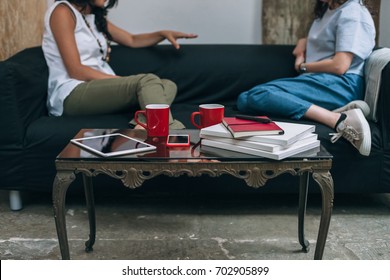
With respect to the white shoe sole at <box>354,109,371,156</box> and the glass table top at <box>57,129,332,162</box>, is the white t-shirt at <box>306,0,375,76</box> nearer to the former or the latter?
the white shoe sole at <box>354,109,371,156</box>

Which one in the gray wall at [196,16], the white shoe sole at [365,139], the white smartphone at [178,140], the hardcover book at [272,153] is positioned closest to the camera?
the hardcover book at [272,153]

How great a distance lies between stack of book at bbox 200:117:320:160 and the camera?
1580 mm

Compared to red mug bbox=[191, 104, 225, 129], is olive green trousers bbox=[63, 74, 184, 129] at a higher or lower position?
lower

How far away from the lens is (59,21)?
2.45m

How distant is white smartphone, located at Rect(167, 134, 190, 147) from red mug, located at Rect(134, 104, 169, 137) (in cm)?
4

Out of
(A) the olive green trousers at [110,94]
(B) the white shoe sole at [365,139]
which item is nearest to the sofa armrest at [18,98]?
(A) the olive green trousers at [110,94]

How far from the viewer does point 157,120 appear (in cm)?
175

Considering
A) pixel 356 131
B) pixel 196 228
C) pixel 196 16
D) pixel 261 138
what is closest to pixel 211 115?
pixel 261 138

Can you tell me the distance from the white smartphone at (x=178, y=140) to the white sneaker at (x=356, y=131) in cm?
77

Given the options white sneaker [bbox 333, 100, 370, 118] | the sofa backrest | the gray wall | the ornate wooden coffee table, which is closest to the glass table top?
the ornate wooden coffee table

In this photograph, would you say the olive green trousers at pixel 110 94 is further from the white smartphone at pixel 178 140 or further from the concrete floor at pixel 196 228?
the white smartphone at pixel 178 140

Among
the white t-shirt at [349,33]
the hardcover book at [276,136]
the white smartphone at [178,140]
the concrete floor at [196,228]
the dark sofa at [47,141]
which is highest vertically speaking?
the white t-shirt at [349,33]

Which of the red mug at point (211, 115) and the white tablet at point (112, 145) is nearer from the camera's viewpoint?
the white tablet at point (112, 145)

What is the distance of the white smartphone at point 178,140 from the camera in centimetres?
170
